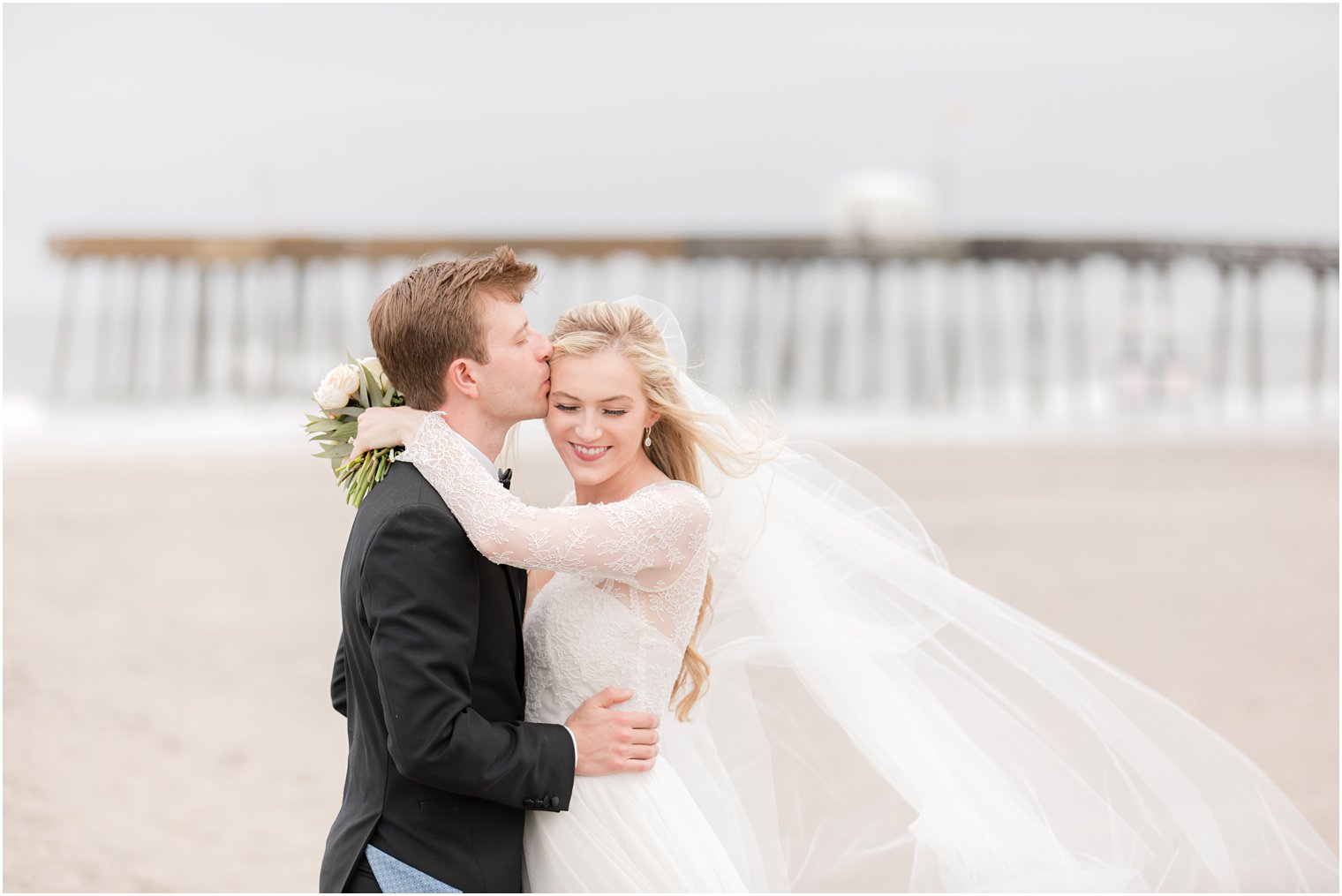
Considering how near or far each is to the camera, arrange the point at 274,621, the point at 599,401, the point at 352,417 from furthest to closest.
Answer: the point at 274,621 → the point at 352,417 → the point at 599,401

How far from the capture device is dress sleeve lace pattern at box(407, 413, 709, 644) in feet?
7.55

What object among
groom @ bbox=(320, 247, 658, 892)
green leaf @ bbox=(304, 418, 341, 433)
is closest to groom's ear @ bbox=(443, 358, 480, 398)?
groom @ bbox=(320, 247, 658, 892)

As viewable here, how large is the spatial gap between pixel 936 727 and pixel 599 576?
1267 millimetres

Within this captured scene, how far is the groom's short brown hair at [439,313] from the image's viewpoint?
2375mm

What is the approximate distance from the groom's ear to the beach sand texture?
3048mm

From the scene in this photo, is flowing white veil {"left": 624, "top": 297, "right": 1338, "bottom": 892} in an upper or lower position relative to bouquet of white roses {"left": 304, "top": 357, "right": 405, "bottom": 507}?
lower

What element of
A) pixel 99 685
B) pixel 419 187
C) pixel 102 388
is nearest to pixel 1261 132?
pixel 419 187

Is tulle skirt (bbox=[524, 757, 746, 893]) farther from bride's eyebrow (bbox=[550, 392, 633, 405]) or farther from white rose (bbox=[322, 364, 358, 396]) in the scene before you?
white rose (bbox=[322, 364, 358, 396])

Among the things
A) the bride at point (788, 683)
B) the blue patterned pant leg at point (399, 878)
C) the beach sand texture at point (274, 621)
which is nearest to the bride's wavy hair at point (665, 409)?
the bride at point (788, 683)

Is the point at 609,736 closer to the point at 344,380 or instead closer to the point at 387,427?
the point at 387,427

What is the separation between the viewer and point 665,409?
268 cm

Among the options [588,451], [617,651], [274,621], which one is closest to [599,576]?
[617,651]

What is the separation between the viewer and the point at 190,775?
227 inches

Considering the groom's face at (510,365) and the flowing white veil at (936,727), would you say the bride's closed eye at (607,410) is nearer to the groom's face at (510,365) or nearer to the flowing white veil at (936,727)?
the groom's face at (510,365)
